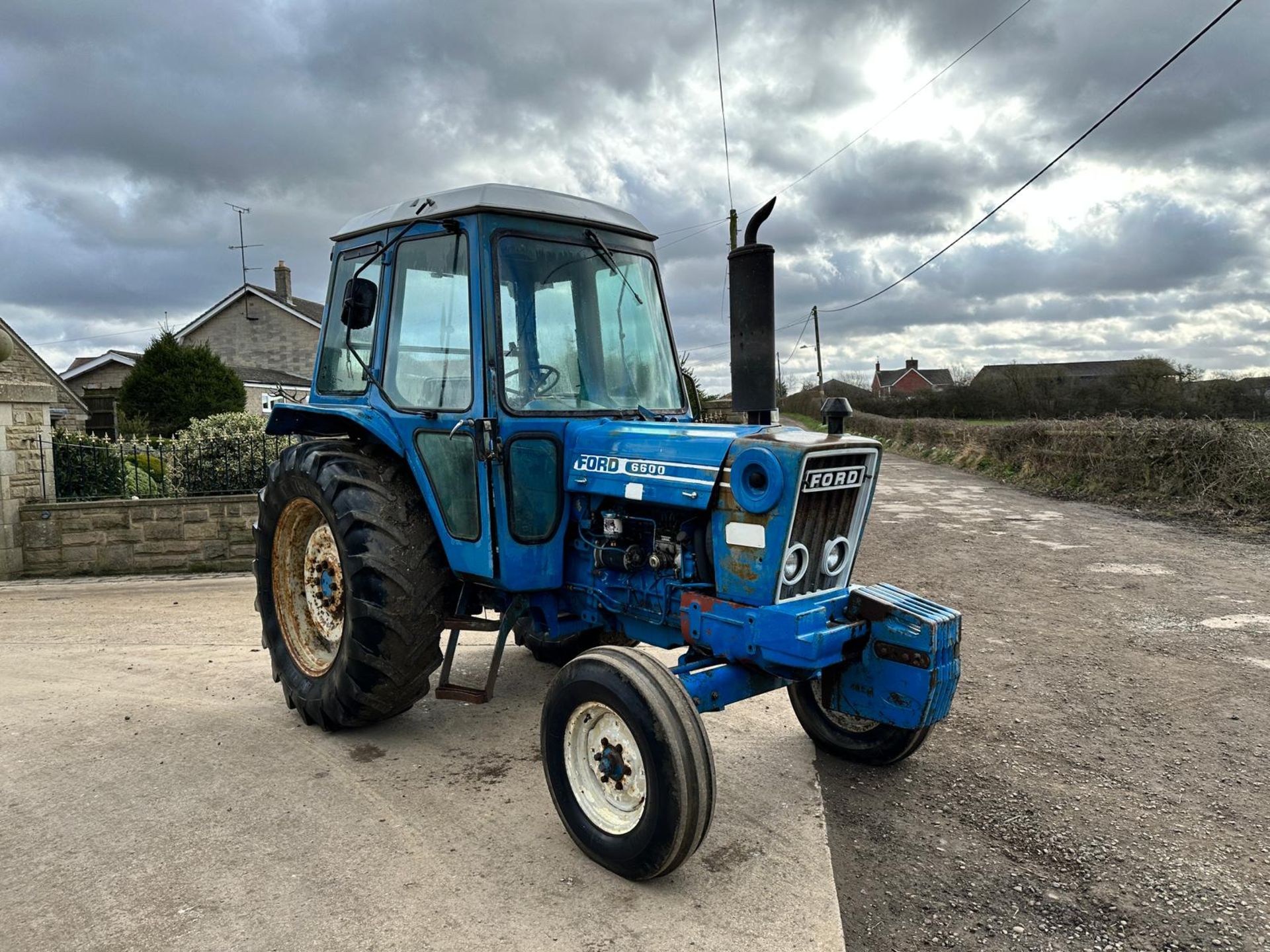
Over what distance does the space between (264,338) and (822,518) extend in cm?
2737

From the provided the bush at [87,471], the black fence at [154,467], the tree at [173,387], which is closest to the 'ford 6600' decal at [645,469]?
the black fence at [154,467]

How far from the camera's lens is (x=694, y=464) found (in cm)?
322

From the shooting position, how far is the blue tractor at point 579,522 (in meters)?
3.03

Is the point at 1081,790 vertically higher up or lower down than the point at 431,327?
lower down

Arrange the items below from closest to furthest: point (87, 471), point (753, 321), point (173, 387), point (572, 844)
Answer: point (572, 844)
point (753, 321)
point (87, 471)
point (173, 387)

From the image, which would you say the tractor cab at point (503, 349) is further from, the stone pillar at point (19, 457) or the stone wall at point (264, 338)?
the stone wall at point (264, 338)

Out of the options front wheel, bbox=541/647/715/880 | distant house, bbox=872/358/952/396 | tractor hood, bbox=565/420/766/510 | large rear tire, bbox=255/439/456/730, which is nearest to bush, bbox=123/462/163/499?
large rear tire, bbox=255/439/456/730

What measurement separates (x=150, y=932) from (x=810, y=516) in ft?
8.44

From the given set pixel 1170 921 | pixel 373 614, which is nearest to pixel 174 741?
pixel 373 614

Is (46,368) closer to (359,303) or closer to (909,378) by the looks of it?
(359,303)

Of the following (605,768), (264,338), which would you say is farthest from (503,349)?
(264,338)

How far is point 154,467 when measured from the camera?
28.5 ft

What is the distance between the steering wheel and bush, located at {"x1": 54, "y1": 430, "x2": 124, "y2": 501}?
6.50 m

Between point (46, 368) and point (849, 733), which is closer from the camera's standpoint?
point (849, 733)
